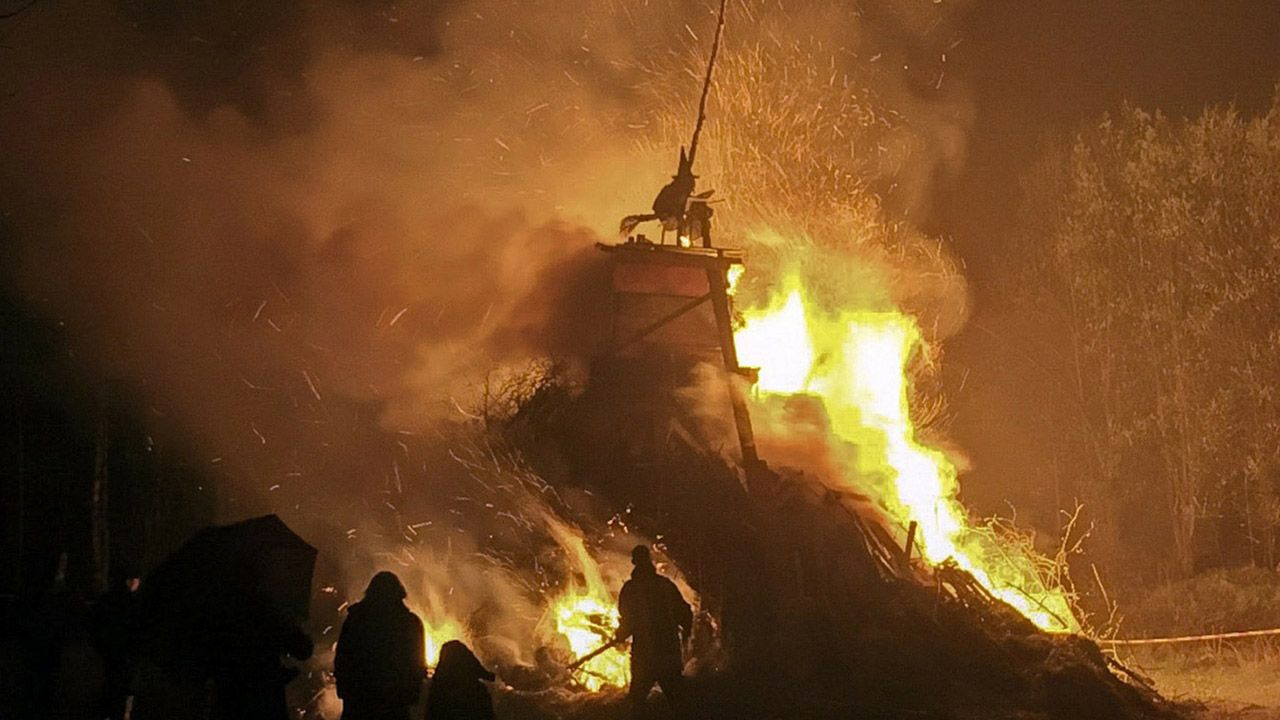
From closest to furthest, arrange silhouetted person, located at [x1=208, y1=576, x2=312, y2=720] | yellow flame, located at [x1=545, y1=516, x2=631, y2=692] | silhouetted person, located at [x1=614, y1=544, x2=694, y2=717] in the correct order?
silhouetted person, located at [x1=208, y1=576, x2=312, y2=720] < silhouetted person, located at [x1=614, y1=544, x2=694, y2=717] < yellow flame, located at [x1=545, y1=516, x2=631, y2=692]

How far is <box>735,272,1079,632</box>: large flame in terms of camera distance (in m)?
16.7

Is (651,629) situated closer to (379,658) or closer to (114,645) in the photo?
(379,658)

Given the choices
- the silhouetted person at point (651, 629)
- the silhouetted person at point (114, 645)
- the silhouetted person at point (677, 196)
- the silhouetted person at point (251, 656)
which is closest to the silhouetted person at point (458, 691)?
the silhouetted person at point (251, 656)

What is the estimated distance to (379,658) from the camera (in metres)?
7.73

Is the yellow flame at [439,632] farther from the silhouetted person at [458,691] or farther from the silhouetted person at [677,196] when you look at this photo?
the silhouetted person at [458,691]

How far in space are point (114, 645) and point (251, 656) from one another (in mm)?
1442

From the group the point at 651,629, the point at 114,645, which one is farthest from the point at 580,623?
the point at 114,645

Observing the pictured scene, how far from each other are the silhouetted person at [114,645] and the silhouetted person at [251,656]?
3.32ft

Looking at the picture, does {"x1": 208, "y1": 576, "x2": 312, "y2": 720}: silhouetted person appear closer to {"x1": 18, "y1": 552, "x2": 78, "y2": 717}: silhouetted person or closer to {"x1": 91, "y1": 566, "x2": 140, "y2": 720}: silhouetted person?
{"x1": 91, "y1": 566, "x2": 140, "y2": 720}: silhouetted person

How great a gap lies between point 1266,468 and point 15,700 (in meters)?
28.8

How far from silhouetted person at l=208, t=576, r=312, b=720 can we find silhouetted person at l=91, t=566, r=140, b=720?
1.01m

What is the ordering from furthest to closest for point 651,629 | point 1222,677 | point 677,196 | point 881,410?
point 881,410
point 1222,677
point 677,196
point 651,629

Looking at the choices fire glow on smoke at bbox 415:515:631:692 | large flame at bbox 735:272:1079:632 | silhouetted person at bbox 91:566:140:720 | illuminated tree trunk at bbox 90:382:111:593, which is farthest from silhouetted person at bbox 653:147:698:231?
silhouetted person at bbox 91:566:140:720

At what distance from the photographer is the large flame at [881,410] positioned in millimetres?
16672
